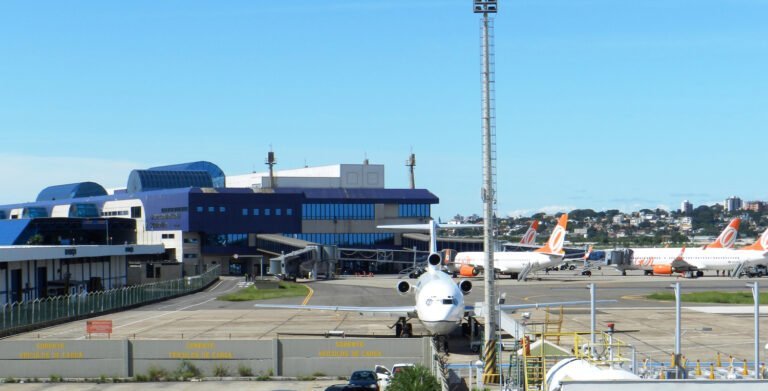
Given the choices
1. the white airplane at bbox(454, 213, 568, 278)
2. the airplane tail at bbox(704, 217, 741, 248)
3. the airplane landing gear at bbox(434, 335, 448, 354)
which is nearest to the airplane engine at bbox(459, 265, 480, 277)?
the white airplane at bbox(454, 213, 568, 278)

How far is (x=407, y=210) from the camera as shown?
156750 mm

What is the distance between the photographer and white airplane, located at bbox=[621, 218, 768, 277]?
126562 mm

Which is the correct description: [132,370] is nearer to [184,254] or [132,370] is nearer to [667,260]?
[184,254]

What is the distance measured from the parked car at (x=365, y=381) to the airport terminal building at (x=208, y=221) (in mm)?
53668

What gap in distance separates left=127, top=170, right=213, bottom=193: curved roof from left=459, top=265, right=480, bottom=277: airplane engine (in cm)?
6892

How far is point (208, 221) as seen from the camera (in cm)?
13588

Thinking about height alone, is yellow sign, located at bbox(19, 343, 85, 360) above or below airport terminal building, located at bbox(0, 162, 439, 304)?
below

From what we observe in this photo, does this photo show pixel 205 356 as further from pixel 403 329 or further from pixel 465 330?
pixel 465 330

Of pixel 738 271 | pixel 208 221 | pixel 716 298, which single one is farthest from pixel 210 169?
pixel 716 298

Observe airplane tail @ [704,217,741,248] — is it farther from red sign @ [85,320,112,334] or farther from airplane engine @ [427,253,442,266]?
red sign @ [85,320,112,334]

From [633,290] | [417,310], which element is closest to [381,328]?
[417,310]

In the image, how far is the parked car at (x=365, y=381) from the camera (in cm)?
3575

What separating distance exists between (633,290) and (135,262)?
59466mm

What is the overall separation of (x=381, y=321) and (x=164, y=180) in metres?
119
